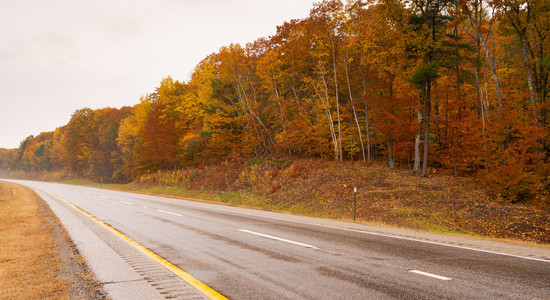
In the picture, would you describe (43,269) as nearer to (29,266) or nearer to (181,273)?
(29,266)

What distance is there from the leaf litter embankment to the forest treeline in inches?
56.3

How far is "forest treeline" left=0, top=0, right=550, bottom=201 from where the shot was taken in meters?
15.1

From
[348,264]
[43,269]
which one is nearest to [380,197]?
[348,264]

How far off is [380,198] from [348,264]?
10626 mm

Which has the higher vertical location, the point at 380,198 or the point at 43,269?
the point at 43,269

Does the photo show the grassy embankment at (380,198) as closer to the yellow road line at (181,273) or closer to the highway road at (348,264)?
the highway road at (348,264)

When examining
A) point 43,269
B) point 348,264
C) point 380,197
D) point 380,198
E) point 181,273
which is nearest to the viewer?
point 181,273

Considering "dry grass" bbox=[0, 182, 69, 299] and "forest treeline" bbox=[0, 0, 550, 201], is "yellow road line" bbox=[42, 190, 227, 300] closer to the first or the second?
"dry grass" bbox=[0, 182, 69, 299]

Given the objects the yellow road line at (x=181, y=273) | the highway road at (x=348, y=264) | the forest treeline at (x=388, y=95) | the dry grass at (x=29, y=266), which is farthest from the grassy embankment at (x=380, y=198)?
the dry grass at (x=29, y=266)

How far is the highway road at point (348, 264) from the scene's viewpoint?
14.3 ft

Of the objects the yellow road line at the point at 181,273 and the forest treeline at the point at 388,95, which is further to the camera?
the forest treeline at the point at 388,95

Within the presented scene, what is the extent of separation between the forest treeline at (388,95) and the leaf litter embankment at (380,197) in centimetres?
143

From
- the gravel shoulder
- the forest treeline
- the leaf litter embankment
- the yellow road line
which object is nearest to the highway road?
the yellow road line

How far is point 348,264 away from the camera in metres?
5.76
